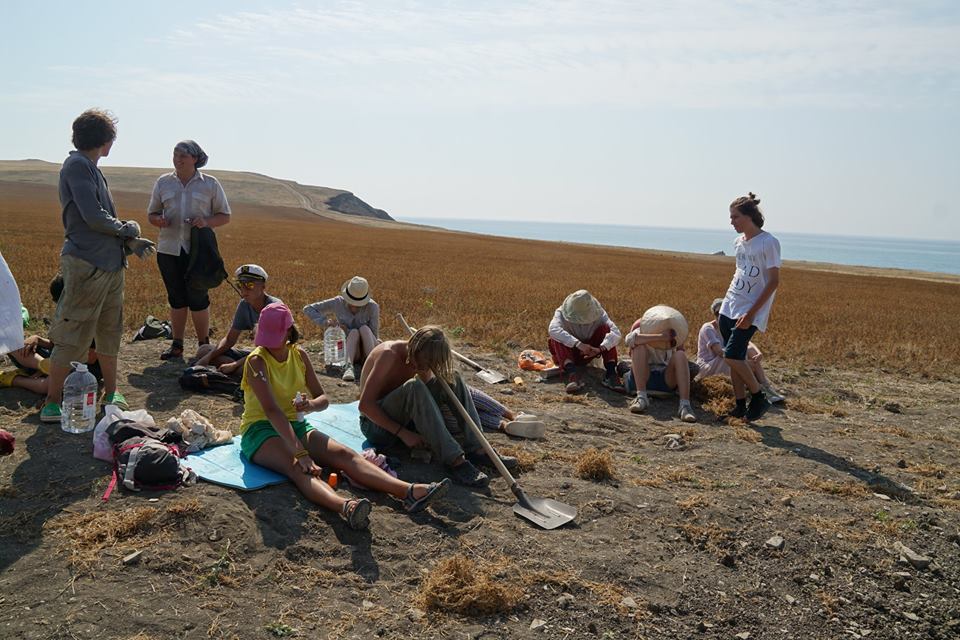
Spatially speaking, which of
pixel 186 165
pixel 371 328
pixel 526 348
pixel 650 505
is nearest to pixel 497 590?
pixel 650 505

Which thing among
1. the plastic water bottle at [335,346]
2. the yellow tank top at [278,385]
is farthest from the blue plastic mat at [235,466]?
the plastic water bottle at [335,346]

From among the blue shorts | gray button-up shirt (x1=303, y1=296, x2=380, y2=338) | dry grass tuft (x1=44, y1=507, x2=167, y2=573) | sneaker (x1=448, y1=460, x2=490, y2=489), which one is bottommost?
dry grass tuft (x1=44, y1=507, x2=167, y2=573)

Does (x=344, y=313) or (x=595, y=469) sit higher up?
(x=344, y=313)

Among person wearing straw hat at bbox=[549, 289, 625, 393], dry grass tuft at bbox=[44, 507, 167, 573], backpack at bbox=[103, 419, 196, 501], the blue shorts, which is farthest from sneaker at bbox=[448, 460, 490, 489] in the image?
person wearing straw hat at bbox=[549, 289, 625, 393]

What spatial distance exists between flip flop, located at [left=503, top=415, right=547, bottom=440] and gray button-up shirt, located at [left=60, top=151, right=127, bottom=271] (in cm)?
350

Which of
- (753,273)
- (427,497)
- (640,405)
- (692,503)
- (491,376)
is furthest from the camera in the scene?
(491,376)

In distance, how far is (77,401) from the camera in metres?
5.36

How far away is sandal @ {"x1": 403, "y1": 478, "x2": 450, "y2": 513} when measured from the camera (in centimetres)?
458

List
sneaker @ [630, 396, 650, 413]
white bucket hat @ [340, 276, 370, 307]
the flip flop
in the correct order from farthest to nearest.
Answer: white bucket hat @ [340, 276, 370, 307] → sneaker @ [630, 396, 650, 413] → the flip flop

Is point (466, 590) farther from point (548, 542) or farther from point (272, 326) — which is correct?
point (272, 326)

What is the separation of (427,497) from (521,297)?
1278 centimetres

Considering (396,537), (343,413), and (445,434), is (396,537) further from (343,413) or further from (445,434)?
(343,413)

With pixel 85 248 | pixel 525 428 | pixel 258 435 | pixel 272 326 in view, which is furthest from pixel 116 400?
pixel 525 428

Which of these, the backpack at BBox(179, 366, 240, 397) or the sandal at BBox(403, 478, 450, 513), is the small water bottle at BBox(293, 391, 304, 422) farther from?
the backpack at BBox(179, 366, 240, 397)
